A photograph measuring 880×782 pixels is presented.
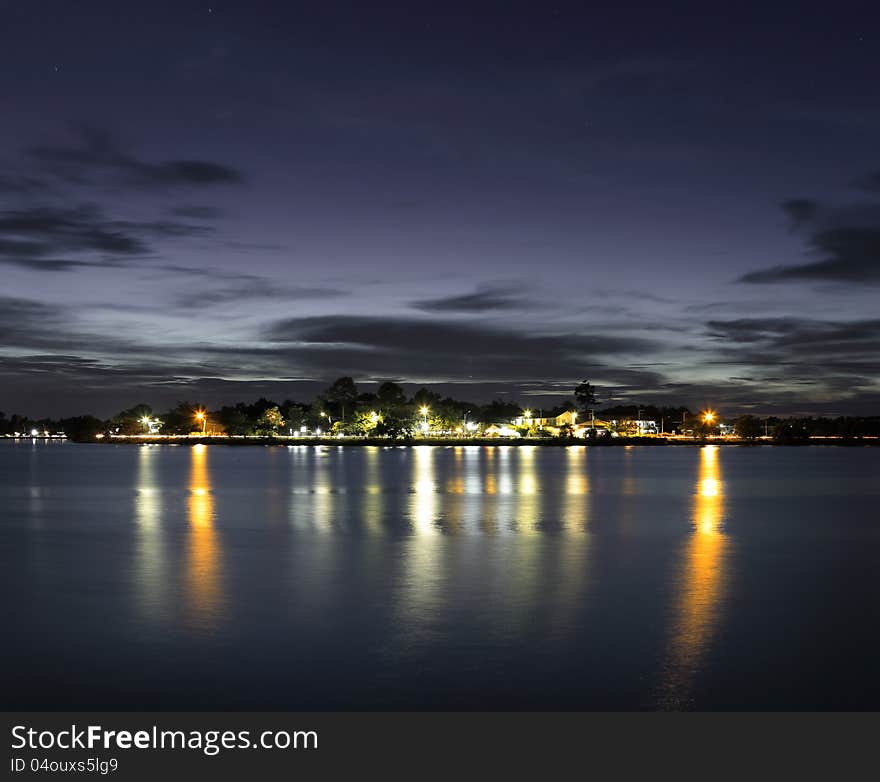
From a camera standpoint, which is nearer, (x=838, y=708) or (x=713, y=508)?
(x=838, y=708)

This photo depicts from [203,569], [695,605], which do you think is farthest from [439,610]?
[203,569]

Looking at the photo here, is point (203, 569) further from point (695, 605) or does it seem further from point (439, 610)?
point (695, 605)

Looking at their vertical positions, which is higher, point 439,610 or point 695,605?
point 439,610

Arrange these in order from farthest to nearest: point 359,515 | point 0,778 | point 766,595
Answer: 1. point 359,515
2. point 766,595
3. point 0,778

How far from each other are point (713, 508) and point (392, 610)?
30.4m

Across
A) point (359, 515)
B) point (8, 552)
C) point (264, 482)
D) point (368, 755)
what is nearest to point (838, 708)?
point (368, 755)

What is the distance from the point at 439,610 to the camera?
60.4ft

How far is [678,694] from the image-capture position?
12586mm

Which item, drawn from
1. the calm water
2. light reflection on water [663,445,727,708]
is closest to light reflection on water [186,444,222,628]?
the calm water

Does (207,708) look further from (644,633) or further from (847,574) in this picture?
(847,574)

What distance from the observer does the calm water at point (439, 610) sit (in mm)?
12961

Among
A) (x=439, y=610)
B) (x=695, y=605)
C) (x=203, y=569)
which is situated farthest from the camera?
(x=203, y=569)

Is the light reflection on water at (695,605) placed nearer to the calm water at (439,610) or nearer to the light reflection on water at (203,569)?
the calm water at (439,610)

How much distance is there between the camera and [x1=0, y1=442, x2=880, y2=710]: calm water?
13.0 m
